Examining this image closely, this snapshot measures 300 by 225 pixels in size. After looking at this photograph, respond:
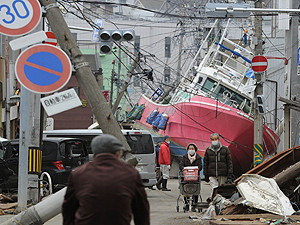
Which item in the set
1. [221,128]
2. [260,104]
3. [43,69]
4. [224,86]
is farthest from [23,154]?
[224,86]

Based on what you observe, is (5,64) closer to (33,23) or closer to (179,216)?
(179,216)

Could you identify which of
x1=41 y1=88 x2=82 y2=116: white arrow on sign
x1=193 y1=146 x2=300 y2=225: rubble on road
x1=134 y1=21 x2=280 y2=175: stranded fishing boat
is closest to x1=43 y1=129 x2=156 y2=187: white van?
x1=193 y1=146 x2=300 y2=225: rubble on road

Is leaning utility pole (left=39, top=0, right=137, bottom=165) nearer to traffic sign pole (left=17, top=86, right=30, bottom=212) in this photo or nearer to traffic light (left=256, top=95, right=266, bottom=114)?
traffic sign pole (left=17, top=86, right=30, bottom=212)

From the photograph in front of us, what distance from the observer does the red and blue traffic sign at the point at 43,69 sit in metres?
8.26

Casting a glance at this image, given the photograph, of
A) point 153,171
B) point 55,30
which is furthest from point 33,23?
point 153,171

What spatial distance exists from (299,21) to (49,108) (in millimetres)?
22165

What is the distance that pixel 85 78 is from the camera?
8.52 m

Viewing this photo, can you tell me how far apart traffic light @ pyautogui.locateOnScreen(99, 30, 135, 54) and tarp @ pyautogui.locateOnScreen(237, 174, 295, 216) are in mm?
7023

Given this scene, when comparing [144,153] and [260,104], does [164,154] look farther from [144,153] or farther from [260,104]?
[260,104]

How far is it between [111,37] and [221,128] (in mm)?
13440

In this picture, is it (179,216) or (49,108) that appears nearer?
(49,108)

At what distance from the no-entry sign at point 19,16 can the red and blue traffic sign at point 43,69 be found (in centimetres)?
36

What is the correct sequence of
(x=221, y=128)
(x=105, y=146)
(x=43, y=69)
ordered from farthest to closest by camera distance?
(x=221, y=128) < (x=43, y=69) < (x=105, y=146)

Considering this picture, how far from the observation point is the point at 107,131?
333 inches
